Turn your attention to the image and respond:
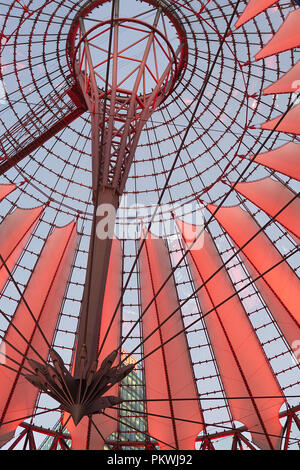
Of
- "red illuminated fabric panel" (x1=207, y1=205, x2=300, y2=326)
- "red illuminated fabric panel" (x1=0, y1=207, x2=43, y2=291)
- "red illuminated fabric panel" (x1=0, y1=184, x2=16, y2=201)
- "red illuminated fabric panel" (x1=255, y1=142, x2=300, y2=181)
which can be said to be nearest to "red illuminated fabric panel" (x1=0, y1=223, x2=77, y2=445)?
"red illuminated fabric panel" (x1=0, y1=207, x2=43, y2=291)

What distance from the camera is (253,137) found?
20391 millimetres

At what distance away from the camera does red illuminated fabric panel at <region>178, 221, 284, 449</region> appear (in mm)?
15914

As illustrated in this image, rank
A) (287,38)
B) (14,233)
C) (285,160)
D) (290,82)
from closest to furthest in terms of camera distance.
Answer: (287,38)
(290,82)
(285,160)
(14,233)

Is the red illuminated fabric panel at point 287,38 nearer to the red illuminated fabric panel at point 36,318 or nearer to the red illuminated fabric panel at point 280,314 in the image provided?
the red illuminated fabric panel at point 280,314

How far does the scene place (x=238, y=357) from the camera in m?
17.1

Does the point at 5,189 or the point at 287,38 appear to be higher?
the point at 5,189

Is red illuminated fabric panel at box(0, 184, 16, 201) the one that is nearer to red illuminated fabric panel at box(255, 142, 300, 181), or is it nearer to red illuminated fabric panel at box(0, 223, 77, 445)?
red illuminated fabric panel at box(0, 223, 77, 445)

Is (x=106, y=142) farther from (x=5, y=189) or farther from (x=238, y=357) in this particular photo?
(x=238, y=357)

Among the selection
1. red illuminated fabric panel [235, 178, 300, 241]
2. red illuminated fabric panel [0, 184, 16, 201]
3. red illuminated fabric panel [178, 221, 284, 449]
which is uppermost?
red illuminated fabric panel [0, 184, 16, 201]

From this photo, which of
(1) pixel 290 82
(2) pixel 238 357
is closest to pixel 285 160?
(1) pixel 290 82

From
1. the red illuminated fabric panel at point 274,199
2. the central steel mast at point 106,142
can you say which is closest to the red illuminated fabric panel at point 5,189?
the central steel mast at point 106,142

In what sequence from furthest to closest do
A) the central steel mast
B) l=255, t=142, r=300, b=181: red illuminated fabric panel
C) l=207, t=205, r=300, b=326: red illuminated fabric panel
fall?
l=207, t=205, r=300, b=326: red illuminated fabric panel, l=255, t=142, r=300, b=181: red illuminated fabric panel, the central steel mast
